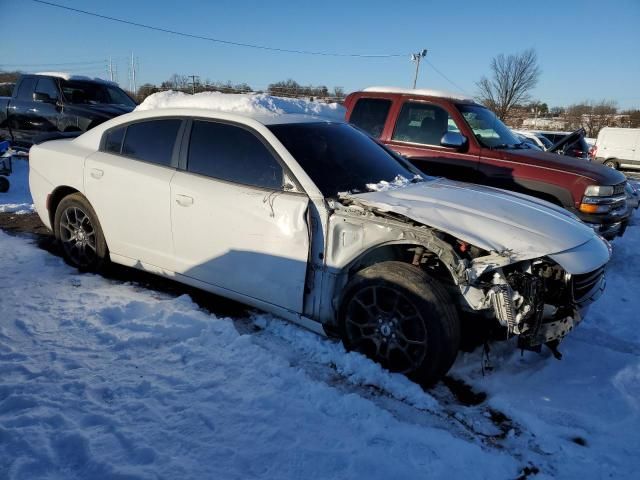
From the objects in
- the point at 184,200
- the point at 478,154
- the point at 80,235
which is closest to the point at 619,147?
the point at 478,154

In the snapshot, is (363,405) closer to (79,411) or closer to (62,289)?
(79,411)

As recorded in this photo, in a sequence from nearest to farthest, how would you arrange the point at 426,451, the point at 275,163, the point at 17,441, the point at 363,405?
the point at 17,441 < the point at 426,451 < the point at 363,405 < the point at 275,163

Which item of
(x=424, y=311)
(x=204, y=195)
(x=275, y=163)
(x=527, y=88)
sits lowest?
(x=424, y=311)

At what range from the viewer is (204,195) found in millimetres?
3441

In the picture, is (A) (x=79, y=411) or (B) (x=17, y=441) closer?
(B) (x=17, y=441)

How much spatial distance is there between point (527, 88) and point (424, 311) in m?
47.6

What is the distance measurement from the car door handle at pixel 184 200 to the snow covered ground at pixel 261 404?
819 mm

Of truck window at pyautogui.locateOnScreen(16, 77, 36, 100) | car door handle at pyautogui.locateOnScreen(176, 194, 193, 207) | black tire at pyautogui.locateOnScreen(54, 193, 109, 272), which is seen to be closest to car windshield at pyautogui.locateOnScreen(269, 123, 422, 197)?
car door handle at pyautogui.locateOnScreen(176, 194, 193, 207)

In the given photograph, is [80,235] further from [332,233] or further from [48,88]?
[48,88]

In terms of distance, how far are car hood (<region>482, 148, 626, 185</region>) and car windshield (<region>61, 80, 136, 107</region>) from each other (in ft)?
26.8

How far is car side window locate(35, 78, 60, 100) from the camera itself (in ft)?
30.9

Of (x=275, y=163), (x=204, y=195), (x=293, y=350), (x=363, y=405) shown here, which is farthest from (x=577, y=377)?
(x=204, y=195)

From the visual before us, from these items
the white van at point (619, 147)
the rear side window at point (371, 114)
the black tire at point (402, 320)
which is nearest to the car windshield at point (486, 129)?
the rear side window at point (371, 114)

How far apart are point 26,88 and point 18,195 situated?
3.74 m
